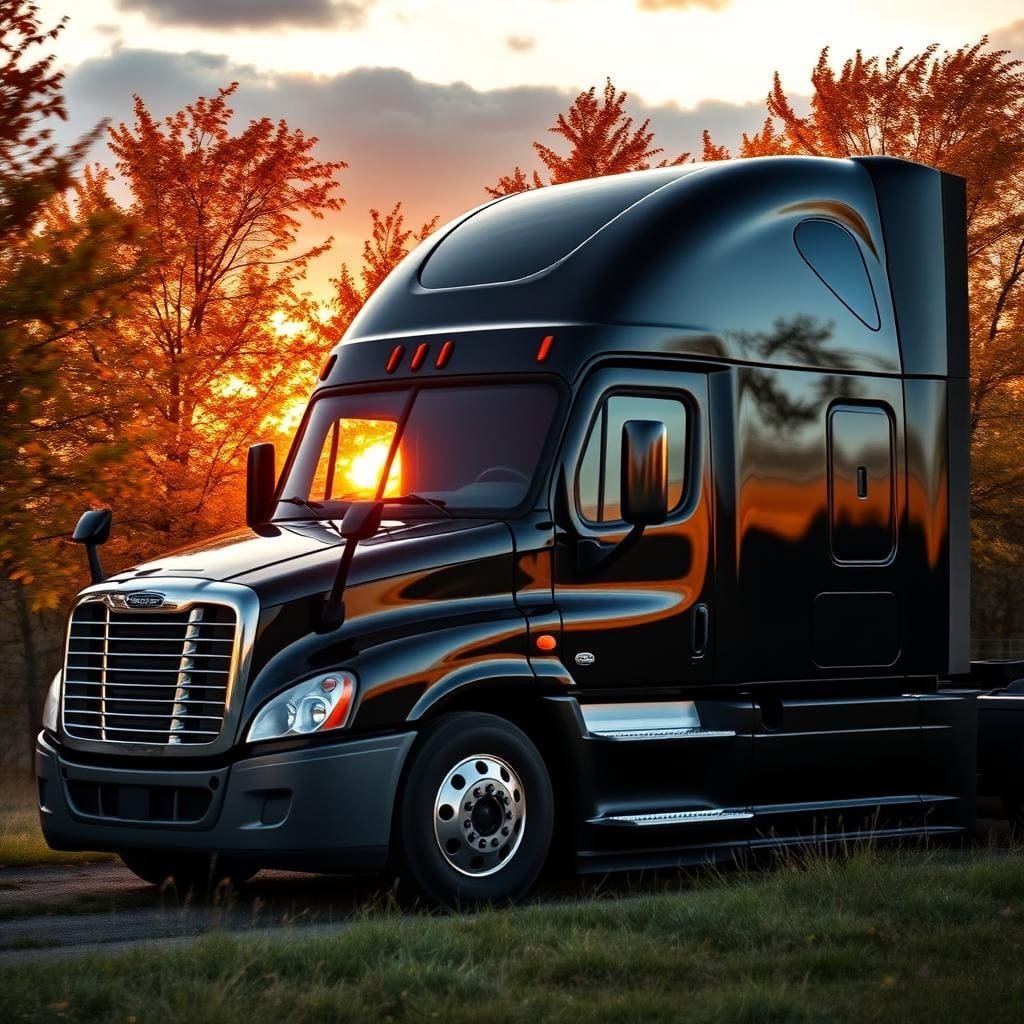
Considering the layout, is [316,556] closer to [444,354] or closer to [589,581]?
[589,581]

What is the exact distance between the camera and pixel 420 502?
31.7 feet

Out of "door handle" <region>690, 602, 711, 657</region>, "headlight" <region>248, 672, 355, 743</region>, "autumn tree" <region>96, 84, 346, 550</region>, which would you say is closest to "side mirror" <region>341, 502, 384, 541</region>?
"headlight" <region>248, 672, 355, 743</region>

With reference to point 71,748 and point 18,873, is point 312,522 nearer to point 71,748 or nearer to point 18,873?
point 71,748

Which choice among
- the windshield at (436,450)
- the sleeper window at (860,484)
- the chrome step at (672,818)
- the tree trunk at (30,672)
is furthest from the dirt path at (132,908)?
the tree trunk at (30,672)

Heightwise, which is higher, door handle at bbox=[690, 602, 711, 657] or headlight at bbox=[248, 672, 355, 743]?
door handle at bbox=[690, 602, 711, 657]

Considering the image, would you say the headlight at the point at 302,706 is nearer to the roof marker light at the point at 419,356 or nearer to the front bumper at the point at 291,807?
the front bumper at the point at 291,807

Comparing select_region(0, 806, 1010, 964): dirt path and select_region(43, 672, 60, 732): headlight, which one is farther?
select_region(43, 672, 60, 732): headlight

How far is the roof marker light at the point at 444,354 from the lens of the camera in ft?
32.9

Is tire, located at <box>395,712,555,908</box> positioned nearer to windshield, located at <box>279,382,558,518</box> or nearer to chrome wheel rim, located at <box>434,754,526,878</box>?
chrome wheel rim, located at <box>434,754,526,878</box>

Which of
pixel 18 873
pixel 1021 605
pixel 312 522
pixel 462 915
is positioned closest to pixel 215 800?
pixel 462 915

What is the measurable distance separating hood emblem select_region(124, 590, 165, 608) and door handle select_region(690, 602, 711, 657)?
111 inches

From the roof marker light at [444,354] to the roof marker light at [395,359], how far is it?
0.99ft

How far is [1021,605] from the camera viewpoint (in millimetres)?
40125

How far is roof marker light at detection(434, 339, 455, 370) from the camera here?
10.0 metres
